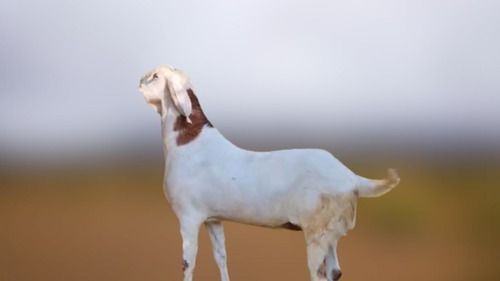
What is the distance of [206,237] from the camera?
1.50 meters

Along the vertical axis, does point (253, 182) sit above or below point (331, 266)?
above

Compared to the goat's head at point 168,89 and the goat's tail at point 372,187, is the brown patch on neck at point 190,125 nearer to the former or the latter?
the goat's head at point 168,89

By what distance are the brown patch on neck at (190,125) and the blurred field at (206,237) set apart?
564 mm

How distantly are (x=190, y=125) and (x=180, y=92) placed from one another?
0.16 ft

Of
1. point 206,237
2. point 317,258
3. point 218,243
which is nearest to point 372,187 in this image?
point 317,258

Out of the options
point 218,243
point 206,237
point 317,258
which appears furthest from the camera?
point 206,237

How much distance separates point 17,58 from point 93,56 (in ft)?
0.59

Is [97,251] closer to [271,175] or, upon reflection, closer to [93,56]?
[93,56]

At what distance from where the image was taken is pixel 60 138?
1575 millimetres

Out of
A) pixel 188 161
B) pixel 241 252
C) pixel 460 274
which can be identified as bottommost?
pixel 460 274

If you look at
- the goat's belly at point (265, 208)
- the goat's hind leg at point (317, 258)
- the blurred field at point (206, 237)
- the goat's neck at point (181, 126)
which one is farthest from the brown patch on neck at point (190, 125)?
the blurred field at point (206, 237)

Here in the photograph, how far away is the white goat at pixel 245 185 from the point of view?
826 mm

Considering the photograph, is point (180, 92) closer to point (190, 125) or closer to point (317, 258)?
point (190, 125)

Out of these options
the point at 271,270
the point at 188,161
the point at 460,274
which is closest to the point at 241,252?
the point at 271,270
